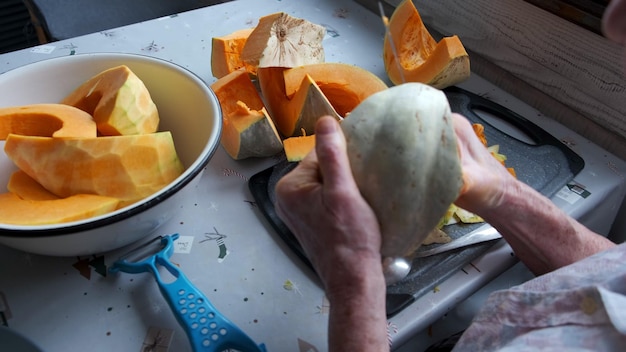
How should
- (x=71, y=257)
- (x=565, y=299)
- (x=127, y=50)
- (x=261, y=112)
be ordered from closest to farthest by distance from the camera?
(x=565, y=299)
(x=71, y=257)
(x=261, y=112)
(x=127, y=50)

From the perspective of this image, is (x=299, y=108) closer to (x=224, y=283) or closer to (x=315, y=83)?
(x=315, y=83)

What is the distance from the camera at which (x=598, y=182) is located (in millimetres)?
855

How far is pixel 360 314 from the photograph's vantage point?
19.4 inches

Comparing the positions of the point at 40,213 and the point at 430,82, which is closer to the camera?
the point at 40,213

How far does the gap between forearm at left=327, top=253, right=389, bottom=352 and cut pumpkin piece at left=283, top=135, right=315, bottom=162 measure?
32cm

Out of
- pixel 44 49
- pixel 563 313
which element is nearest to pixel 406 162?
pixel 563 313

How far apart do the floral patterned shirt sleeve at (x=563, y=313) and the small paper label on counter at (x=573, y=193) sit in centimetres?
25

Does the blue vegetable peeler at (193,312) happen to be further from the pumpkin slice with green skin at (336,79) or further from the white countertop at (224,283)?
the pumpkin slice with green skin at (336,79)

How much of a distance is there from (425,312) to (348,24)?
85 centimetres

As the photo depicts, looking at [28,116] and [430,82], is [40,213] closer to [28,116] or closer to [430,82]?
[28,116]

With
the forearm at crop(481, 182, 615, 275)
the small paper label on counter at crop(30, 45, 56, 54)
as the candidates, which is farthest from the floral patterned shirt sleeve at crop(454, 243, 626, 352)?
the small paper label on counter at crop(30, 45, 56, 54)

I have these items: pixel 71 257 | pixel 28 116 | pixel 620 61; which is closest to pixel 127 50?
pixel 28 116

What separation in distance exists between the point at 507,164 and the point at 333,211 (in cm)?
49

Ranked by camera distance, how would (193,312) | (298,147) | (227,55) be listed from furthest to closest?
(227,55) → (298,147) → (193,312)
